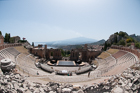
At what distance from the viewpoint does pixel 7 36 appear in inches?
2231

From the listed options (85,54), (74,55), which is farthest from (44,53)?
(85,54)

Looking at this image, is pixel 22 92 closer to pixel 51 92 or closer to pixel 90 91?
pixel 51 92

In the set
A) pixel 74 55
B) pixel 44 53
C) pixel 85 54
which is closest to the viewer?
pixel 44 53

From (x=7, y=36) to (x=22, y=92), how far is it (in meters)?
58.1

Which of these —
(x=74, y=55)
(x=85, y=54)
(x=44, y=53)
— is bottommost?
(x=74, y=55)

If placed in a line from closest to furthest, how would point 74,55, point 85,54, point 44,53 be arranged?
1. point 44,53
2. point 74,55
3. point 85,54

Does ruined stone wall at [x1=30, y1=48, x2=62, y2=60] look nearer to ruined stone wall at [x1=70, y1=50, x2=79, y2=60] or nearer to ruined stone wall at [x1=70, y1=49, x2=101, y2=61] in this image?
ruined stone wall at [x1=70, y1=50, x2=79, y2=60]

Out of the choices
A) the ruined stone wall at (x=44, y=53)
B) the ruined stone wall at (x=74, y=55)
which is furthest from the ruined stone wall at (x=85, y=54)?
the ruined stone wall at (x=44, y=53)

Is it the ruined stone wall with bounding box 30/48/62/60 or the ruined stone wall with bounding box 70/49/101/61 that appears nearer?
the ruined stone wall with bounding box 30/48/62/60

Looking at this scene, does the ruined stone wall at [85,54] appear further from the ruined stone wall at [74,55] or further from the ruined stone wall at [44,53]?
the ruined stone wall at [44,53]

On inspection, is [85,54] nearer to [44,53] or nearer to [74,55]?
[74,55]

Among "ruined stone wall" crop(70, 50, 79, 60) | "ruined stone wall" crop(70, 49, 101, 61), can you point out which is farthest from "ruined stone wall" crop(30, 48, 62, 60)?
"ruined stone wall" crop(70, 49, 101, 61)

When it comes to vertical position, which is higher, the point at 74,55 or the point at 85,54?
the point at 85,54

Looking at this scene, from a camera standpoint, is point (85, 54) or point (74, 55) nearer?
point (74, 55)
